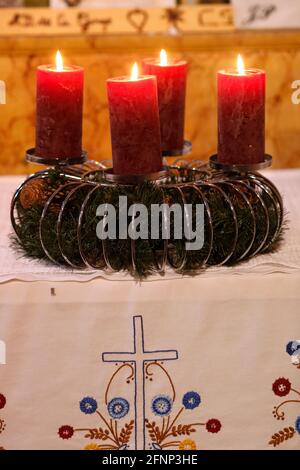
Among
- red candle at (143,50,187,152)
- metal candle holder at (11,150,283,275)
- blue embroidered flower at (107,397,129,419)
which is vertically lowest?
blue embroidered flower at (107,397,129,419)

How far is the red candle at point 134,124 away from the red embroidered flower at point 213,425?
28cm

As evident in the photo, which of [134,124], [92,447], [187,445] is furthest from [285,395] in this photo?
[134,124]

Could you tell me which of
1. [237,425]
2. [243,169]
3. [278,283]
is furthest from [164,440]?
[243,169]

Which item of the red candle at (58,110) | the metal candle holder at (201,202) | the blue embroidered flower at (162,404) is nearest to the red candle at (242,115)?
the metal candle holder at (201,202)

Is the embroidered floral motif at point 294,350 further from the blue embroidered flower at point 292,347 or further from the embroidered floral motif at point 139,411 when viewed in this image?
the embroidered floral motif at point 139,411

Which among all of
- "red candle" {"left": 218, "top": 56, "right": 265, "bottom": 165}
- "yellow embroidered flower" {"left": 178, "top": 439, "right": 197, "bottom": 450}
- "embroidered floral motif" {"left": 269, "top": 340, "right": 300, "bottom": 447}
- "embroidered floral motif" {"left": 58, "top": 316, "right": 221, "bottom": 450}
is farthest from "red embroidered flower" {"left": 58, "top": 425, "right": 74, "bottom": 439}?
"red candle" {"left": 218, "top": 56, "right": 265, "bottom": 165}

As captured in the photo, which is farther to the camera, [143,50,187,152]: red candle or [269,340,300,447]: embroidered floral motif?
[143,50,187,152]: red candle

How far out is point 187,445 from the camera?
0.88m

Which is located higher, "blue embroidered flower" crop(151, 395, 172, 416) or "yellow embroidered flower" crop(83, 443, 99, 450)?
"blue embroidered flower" crop(151, 395, 172, 416)

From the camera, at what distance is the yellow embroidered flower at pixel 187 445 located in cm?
88

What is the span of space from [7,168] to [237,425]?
0.74 m

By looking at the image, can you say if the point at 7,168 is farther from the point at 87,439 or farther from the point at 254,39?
the point at 87,439

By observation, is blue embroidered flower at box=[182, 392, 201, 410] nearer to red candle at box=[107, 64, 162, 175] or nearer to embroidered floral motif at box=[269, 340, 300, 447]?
embroidered floral motif at box=[269, 340, 300, 447]

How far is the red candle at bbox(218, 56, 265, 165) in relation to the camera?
881 mm
